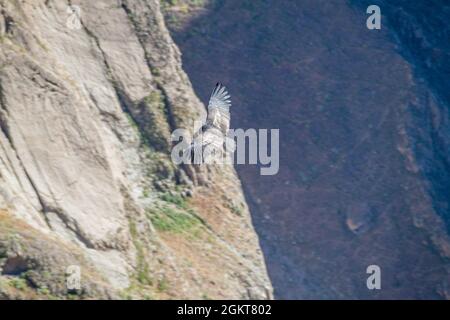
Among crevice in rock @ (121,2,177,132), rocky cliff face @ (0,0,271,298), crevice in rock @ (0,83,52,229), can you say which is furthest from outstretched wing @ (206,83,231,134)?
crevice in rock @ (121,2,177,132)

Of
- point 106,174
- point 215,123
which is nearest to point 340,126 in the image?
point 106,174

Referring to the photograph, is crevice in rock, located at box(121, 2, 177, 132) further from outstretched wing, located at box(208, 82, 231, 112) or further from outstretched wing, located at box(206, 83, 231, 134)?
outstretched wing, located at box(206, 83, 231, 134)

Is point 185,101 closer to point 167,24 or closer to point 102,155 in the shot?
point 102,155

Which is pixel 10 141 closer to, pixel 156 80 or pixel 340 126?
pixel 156 80

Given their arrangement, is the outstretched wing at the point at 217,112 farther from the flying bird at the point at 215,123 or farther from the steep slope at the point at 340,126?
the steep slope at the point at 340,126

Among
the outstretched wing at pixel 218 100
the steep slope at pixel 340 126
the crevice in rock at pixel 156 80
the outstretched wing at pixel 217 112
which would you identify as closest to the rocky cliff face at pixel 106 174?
the crevice in rock at pixel 156 80

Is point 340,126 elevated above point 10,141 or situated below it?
below

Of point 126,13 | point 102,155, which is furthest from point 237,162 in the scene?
point 102,155
